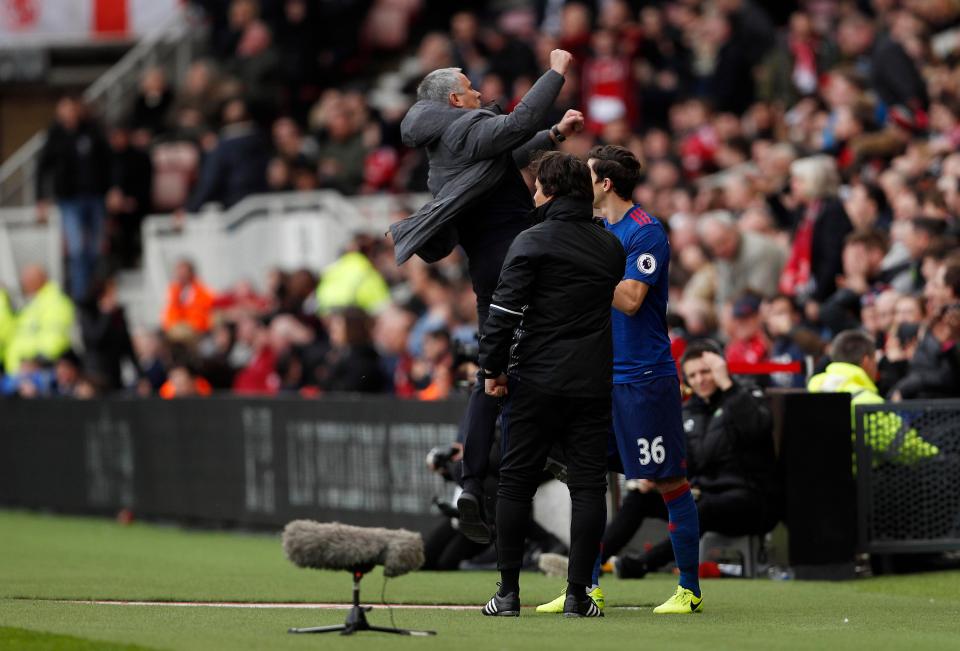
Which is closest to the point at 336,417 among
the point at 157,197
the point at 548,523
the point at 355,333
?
the point at 355,333

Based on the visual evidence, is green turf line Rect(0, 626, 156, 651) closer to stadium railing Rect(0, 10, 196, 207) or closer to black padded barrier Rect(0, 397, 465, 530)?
black padded barrier Rect(0, 397, 465, 530)

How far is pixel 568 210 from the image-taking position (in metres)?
8.81

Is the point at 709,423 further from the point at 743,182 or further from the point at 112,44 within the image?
the point at 112,44

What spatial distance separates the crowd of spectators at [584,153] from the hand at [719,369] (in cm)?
101

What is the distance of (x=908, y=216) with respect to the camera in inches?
579

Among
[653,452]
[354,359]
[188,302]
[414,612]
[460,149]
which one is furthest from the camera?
[188,302]

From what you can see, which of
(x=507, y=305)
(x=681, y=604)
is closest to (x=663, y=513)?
(x=681, y=604)

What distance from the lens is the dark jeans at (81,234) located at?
24406 mm

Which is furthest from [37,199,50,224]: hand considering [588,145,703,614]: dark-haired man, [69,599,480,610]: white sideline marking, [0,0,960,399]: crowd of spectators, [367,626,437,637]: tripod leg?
[367,626,437,637]: tripod leg

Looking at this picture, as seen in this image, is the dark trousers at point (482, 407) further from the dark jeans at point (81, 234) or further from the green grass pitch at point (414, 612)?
the dark jeans at point (81, 234)

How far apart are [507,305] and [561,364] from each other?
0.38 metres

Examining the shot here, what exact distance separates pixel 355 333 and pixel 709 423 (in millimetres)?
5186

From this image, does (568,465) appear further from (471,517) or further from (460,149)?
(460,149)

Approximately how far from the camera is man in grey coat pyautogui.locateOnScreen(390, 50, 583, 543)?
354 inches
